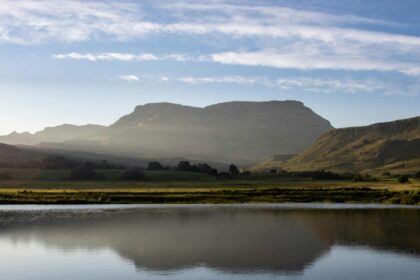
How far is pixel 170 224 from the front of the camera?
62.9 metres

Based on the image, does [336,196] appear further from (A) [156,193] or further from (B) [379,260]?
(B) [379,260]

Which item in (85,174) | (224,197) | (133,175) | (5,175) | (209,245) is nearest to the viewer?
(209,245)

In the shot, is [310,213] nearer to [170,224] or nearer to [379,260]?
[170,224]

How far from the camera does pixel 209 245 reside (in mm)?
47719

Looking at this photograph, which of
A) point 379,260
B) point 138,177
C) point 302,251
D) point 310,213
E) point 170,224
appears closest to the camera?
point 379,260

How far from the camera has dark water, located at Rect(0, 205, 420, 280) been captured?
37438 millimetres

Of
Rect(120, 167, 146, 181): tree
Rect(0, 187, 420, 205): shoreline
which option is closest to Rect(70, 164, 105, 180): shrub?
Rect(120, 167, 146, 181): tree

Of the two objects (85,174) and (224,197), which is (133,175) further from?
(224,197)

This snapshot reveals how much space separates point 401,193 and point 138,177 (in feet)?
272

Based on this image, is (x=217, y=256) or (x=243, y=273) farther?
(x=217, y=256)

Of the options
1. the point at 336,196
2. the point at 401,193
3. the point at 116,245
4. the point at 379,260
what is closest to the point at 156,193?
the point at 336,196

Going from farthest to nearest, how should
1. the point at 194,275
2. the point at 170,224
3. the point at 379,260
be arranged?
the point at 170,224
the point at 379,260
the point at 194,275

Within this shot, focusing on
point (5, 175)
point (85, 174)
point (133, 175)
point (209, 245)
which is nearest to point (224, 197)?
point (209, 245)

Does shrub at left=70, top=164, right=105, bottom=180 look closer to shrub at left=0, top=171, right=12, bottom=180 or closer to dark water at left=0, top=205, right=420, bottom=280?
shrub at left=0, top=171, right=12, bottom=180
